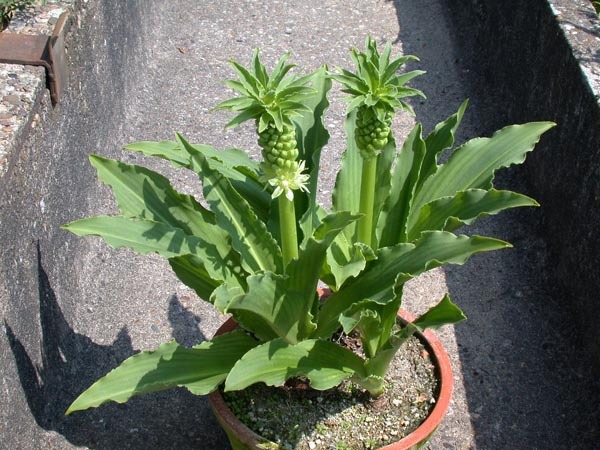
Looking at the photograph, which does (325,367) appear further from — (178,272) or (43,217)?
(43,217)

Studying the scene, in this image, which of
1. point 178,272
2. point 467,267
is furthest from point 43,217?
point 467,267

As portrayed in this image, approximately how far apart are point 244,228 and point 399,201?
0.50 m

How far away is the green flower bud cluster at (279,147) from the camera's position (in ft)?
Answer: 6.17

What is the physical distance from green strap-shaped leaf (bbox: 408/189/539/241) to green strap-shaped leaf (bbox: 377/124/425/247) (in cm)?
5

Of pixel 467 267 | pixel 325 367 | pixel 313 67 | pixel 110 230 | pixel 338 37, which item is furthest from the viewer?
pixel 338 37

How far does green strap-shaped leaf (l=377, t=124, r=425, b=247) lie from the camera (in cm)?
240

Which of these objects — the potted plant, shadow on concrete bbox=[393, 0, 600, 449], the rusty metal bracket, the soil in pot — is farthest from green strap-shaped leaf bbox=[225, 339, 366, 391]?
the rusty metal bracket

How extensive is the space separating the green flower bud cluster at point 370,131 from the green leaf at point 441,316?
446 mm

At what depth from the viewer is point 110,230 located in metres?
2.12

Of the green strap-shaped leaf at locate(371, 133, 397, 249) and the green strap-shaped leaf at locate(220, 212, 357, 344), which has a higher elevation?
the green strap-shaped leaf at locate(371, 133, 397, 249)

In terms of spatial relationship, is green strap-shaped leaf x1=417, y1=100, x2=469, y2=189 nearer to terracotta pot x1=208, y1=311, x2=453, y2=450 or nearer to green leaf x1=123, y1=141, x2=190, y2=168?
terracotta pot x1=208, y1=311, x2=453, y2=450

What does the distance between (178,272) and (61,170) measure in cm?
98

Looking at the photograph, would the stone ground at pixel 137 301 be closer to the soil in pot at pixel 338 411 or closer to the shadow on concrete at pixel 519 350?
the shadow on concrete at pixel 519 350

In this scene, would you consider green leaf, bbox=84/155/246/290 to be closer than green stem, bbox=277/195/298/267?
No
